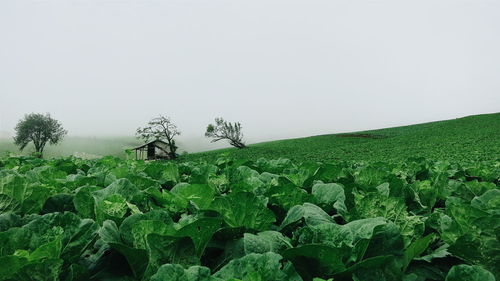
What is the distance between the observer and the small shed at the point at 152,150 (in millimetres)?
58562

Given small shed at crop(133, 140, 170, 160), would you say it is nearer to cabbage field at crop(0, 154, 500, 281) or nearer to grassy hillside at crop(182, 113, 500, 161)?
A: grassy hillside at crop(182, 113, 500, 161)

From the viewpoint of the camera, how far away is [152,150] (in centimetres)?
6016

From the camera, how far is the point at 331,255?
1.13m

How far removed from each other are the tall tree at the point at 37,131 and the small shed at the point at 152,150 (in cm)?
2444

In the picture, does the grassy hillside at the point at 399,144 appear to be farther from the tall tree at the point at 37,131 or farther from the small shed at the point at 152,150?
the tall tree at the point at 37,131

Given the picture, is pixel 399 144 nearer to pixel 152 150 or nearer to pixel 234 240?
pixel 152 150

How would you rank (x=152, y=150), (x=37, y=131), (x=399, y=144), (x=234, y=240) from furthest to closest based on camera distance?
1. (x=37, y=131)
2. (x=152, y=150)
3. (x=399, y=144)
4. (x=234, y=240)

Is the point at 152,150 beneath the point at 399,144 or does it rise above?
above

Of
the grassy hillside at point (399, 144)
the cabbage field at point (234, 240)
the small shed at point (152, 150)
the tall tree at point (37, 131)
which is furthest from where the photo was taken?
the tall tree at point (37, 131)

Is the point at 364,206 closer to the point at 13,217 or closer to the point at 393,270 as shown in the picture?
the point at 393,270

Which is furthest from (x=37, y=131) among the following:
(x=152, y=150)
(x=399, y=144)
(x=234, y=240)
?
(x=234, y=240)

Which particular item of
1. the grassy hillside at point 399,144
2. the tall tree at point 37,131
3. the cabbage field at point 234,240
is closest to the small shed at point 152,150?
the grassy hillside at point 399,144

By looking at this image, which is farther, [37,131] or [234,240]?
[37,131]

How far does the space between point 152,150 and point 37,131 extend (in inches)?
1220
